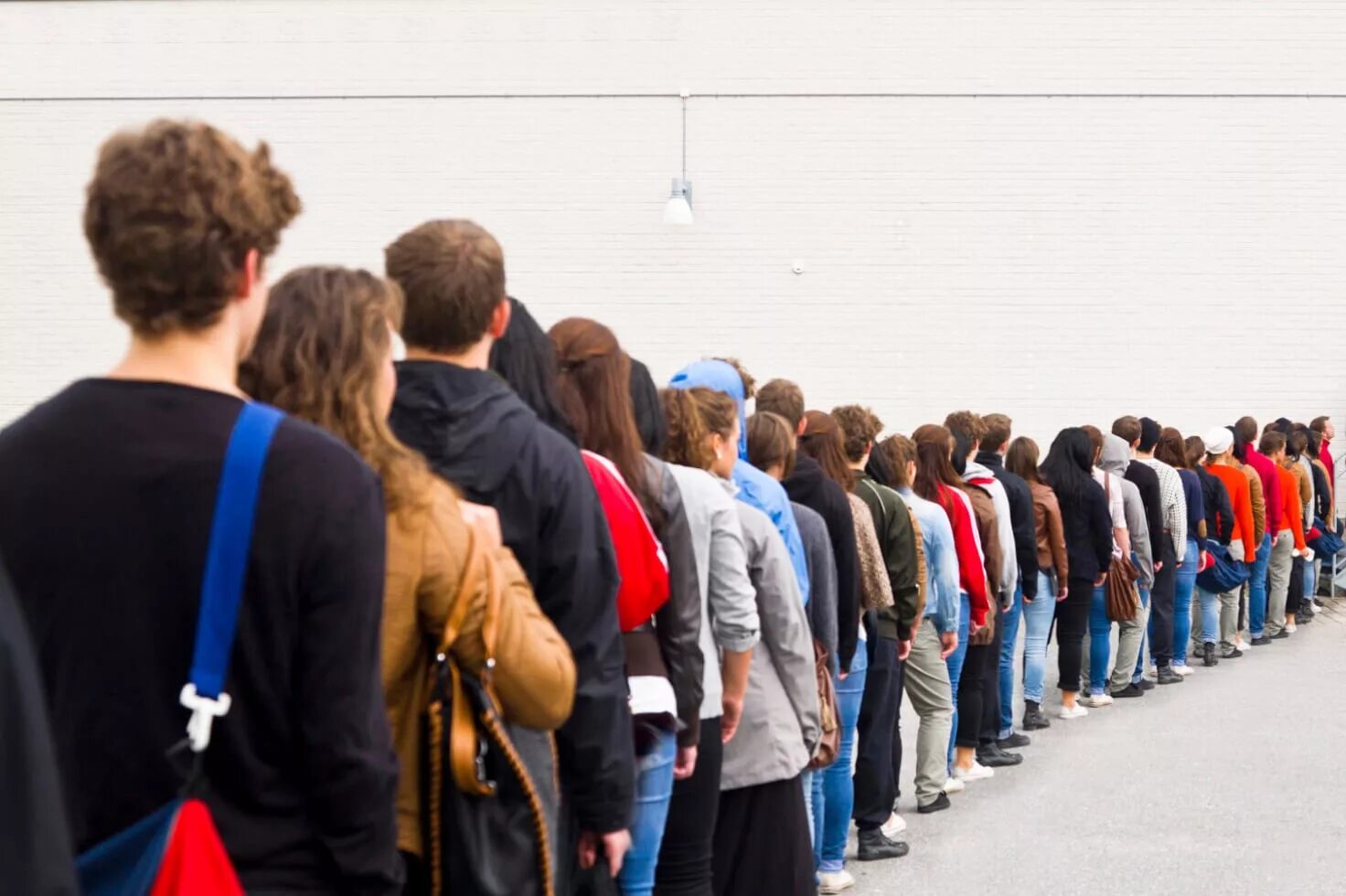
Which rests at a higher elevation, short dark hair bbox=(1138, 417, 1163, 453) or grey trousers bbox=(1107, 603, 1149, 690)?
short dark hair bbox=(1138, 417, 1163, 453)

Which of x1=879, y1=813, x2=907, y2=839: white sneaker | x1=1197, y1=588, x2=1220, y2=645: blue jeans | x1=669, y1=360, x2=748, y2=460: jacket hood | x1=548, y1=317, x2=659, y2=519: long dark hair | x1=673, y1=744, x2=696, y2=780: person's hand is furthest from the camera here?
x1=1197, y1=588, x2=1220, y2=645: blue jeans

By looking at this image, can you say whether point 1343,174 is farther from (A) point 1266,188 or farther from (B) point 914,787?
(B) point 914,787

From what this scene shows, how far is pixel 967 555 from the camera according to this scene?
8.91 m

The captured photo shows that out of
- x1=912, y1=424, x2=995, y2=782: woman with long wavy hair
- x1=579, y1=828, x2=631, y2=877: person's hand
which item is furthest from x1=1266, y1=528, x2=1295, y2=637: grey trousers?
x1=579, y1=828, x2=631, y2=877: person's hand

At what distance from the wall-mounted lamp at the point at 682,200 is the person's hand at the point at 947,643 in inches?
374

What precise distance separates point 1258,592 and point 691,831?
12.1m

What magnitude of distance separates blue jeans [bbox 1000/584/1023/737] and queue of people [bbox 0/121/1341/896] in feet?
14.2

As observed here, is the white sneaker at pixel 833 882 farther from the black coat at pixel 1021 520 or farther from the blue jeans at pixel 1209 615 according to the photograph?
the blue jeans at pixel 1209 615

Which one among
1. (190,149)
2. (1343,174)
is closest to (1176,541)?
(1343,174)

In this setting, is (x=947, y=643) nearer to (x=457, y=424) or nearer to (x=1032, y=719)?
(x=1032, y=719)

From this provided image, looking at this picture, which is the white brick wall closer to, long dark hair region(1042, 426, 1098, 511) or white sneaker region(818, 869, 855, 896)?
long dark hair region(1042, 426, 1098, 511)

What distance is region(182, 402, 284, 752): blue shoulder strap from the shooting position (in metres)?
2.19

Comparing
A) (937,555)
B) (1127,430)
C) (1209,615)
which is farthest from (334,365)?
(1209,615)

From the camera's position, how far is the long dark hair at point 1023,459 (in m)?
10.7
